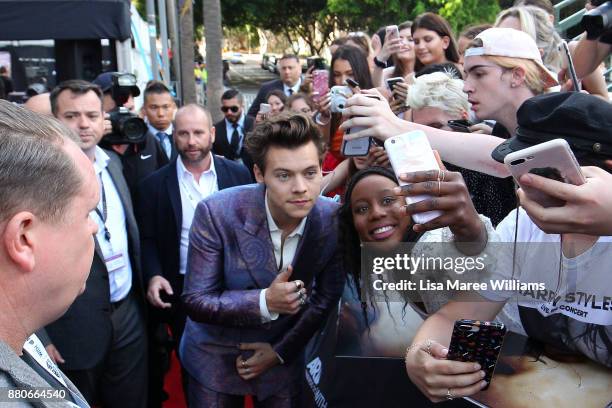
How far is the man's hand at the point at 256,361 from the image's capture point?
2.66 meters

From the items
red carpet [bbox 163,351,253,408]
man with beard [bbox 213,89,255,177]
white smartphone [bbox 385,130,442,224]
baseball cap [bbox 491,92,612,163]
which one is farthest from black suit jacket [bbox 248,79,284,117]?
baseball cap [bbox 491,92,612,163]

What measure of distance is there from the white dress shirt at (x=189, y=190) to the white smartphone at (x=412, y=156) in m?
2.12

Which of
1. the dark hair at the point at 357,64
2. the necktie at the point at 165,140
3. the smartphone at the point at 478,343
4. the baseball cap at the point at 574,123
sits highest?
the dark hair at the point at 357,64

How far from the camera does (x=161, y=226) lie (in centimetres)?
361

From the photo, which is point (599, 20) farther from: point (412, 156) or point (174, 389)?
point (174, 389)

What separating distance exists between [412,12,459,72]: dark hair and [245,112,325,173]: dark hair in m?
2.29

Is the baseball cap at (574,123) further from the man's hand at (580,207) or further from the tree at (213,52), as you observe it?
the tree at (213,52)

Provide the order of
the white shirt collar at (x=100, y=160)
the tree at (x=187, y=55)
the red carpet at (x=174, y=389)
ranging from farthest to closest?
the tree at (x=187, y=55) < the red carpet at (x=174, y=389) < the white shirt collar at (x=100, y=160)

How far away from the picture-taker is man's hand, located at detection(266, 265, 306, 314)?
2469mm

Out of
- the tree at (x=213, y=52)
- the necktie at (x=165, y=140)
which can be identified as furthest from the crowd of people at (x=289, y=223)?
the tree at (x=213, y=52)

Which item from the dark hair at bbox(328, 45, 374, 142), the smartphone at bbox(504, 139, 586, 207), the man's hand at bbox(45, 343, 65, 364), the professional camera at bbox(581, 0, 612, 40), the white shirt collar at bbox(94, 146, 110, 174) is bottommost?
the man's hand at bbox(45, 343, 65, 364)

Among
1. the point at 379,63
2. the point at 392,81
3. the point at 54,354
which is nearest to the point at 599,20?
the point at 392,81

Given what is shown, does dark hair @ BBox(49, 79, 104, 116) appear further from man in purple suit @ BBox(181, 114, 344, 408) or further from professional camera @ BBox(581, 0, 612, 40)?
professional camera @ BBox(581, 0, 612, 40)

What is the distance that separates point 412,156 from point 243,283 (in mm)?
1180
